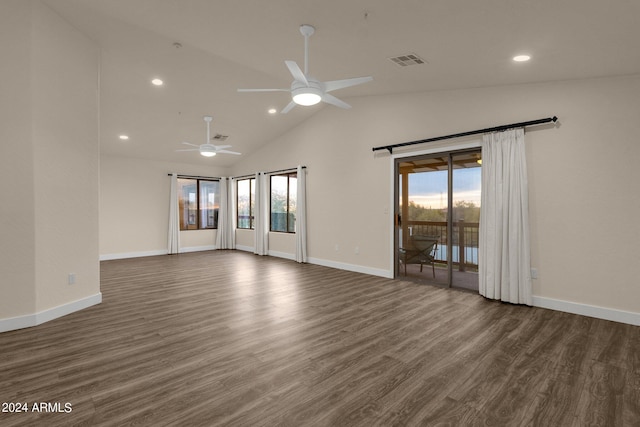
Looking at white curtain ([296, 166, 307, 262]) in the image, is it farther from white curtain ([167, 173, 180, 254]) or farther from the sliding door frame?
white curtain ([167, 173, 180, 254])

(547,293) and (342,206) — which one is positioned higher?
(342,206)

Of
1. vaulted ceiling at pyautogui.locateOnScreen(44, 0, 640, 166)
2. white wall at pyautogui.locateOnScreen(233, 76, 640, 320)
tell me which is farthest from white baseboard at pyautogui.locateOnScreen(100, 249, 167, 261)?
white wall at pyautogui.locateOnScreen(233, 76, 640, 320)

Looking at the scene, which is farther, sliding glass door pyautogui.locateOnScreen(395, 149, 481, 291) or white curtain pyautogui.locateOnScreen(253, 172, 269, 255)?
white curtain pyautogui.locateOnScreen(253, 172, 269, 255)

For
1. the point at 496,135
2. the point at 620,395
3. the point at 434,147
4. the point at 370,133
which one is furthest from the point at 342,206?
the point at 620,395

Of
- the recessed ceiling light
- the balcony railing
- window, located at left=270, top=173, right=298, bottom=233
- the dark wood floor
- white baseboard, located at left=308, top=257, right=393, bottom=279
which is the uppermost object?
the recessed ceiling light

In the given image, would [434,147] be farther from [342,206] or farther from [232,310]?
[232,310]

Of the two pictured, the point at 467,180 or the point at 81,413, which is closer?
the point at 81,413

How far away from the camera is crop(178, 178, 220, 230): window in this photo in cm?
1005

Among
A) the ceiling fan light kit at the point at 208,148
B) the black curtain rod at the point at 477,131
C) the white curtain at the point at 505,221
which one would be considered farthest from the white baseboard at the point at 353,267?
the ceiling fan light kit at the point at 208,148

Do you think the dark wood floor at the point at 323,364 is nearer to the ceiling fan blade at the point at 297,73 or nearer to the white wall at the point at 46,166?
the white wall at the point at 46,166

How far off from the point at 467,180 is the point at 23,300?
6.03 m

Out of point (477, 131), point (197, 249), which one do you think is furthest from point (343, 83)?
point (197, 249)

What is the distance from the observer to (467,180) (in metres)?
5.06

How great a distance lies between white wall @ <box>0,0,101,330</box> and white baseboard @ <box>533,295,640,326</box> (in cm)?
Result: 604
